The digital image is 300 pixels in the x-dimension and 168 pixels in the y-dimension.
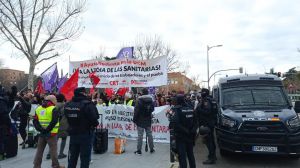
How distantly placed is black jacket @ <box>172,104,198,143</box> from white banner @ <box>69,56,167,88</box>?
4506 mm

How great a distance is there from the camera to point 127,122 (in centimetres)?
1257

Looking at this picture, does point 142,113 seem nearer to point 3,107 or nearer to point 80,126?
point 80,126

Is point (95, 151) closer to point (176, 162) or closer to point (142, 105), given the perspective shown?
point (142, 105)

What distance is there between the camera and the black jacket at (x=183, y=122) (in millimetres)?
6957

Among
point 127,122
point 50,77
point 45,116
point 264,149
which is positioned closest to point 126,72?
point 127,122

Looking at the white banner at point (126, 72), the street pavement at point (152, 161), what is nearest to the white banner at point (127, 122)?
the white banner at point (126, 72)

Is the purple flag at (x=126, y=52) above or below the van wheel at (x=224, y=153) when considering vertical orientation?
above

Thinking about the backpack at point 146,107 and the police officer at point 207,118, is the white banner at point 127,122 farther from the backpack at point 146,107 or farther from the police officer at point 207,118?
the police officer at point 207,118

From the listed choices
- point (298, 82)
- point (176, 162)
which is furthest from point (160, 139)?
point (298, 82)

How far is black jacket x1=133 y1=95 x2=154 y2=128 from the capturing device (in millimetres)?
9867

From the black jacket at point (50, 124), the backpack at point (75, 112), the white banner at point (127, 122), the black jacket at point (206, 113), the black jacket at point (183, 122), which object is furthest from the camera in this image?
the white banner at point (127, 122)

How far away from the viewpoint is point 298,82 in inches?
2133

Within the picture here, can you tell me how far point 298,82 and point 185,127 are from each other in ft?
173

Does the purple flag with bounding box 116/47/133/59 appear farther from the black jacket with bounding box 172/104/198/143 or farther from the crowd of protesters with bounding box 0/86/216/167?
the black jacket with bounding box 172/104/198/143
